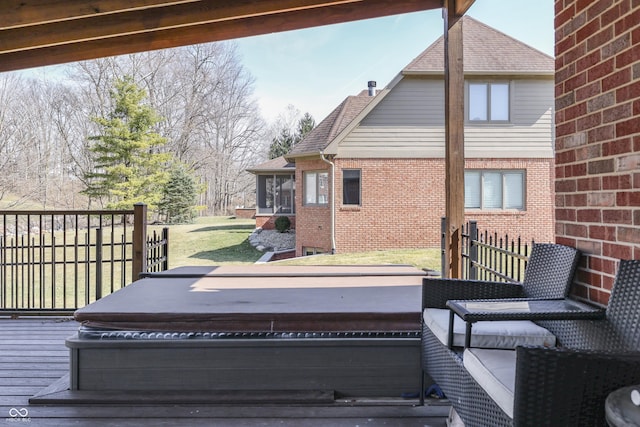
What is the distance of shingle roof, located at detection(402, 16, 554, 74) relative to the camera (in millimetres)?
10445

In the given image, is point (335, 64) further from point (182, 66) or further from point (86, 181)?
point (86, 181)

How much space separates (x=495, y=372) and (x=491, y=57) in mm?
10463

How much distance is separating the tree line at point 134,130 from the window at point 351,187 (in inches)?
341

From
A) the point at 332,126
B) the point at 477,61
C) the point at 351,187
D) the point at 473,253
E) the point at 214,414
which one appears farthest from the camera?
the point at 332,126

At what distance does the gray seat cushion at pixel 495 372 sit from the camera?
1497 millimetres

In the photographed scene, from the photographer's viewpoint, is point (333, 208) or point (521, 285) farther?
point (333, 208)

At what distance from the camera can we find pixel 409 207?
36.4 feet

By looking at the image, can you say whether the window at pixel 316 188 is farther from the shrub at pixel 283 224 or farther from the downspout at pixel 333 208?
the shrub at pixel 283 224

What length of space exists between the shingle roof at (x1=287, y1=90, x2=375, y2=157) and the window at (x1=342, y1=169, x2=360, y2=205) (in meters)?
0.87

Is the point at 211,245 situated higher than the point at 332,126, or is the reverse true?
the point at 332,126

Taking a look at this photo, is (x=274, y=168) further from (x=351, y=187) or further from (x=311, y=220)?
(x=351, y=187)

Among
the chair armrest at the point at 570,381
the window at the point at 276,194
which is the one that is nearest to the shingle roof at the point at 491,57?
the window at the point at 276,194

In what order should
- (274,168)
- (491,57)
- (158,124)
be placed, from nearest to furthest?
(491,57)
(274,168)
(158,124)

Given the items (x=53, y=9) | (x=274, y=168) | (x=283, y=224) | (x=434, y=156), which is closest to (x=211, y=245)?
(x=283, y=224)
